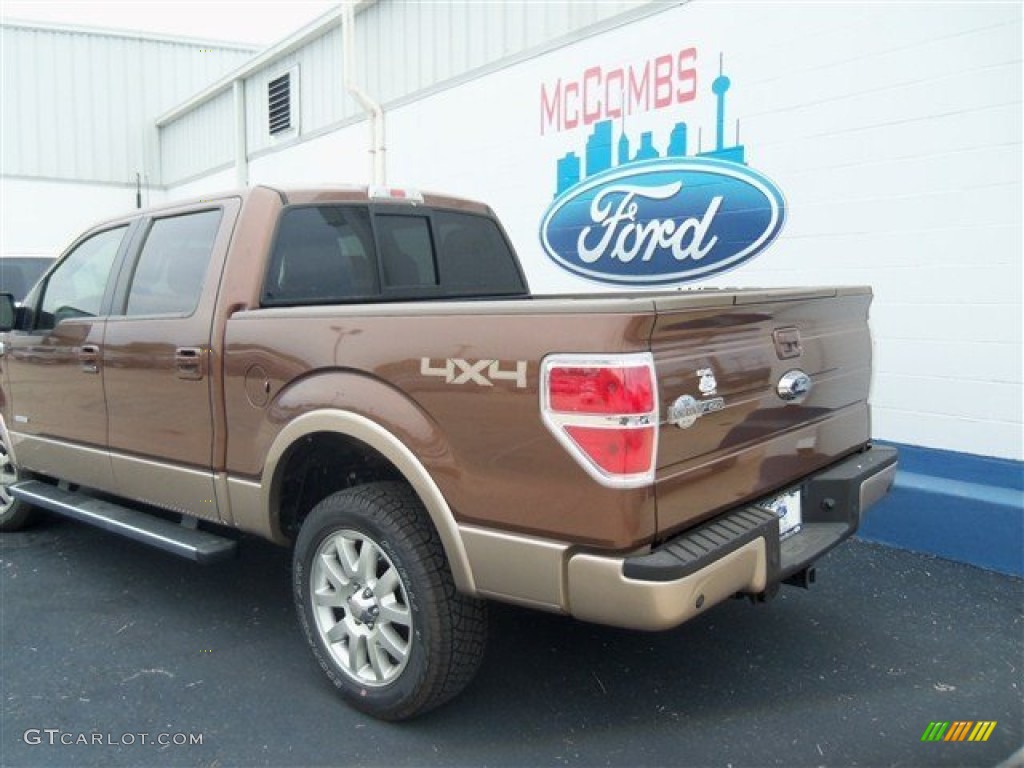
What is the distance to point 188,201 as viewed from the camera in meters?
3.91

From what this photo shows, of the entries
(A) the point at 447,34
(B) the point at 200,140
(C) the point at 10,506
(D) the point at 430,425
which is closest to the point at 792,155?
(D) the point at 430,425

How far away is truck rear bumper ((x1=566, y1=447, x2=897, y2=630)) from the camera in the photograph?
7.59 feet

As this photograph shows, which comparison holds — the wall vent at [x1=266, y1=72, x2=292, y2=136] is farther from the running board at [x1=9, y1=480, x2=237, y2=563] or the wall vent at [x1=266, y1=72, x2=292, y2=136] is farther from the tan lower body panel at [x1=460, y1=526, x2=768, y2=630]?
the tan lower body panel at [x1=460, y1=526, x2=768, y2=630]

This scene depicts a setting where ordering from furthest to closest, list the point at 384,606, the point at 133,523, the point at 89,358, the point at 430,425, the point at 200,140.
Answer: the point at 200,140 < the point at 89,358 < the point at 133,523 < the point at 384,606 < the point at 430,425

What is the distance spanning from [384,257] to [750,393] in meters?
1.89

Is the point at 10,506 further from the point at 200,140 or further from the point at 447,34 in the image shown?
the point at 200,140

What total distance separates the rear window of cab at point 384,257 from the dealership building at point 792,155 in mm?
1714

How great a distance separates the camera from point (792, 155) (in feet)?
17.2

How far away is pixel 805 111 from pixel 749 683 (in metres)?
3.50

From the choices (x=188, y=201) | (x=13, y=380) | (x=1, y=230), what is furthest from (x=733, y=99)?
(x=1, y=230)

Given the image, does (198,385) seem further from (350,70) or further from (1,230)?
(1,230)

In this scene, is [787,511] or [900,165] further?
[900,165]

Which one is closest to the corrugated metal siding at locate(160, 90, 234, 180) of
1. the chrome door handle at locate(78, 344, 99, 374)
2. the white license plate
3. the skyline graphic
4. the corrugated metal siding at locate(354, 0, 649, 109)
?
the corrugated metal siding at locate(354, 0, 649, 109)

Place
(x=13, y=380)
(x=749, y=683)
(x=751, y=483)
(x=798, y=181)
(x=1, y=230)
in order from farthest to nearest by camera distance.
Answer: (x=1, y=230), (x=798, y=181), (x=13, y=380), (x=749, y=683), (x=751, y=483)
